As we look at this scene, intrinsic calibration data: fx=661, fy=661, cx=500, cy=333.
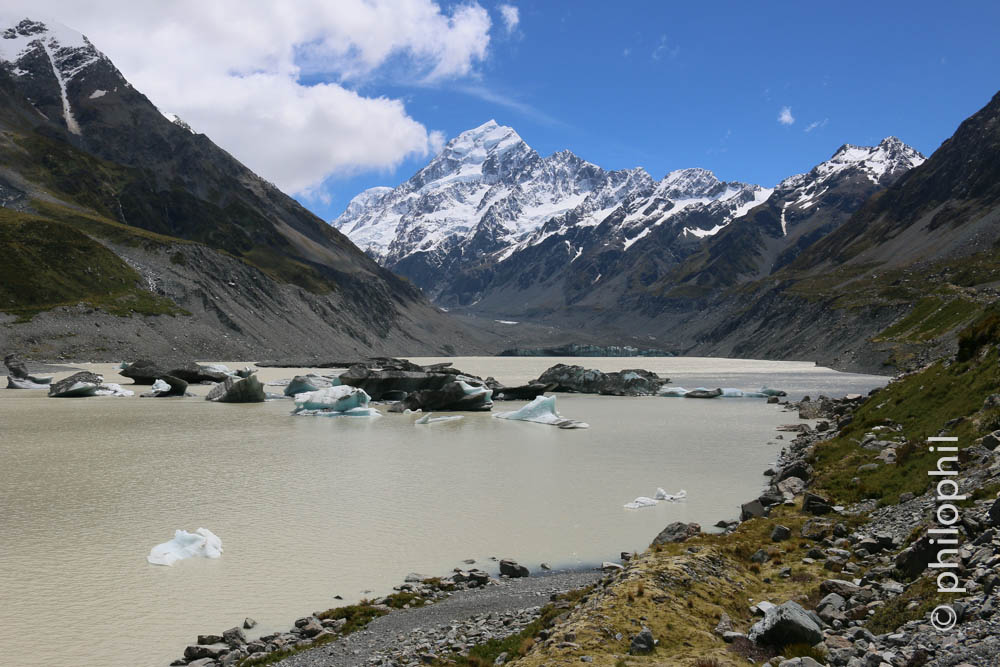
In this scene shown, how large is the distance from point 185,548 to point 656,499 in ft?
56.0

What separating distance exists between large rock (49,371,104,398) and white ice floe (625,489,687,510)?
224 ft

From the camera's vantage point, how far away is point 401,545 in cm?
2078

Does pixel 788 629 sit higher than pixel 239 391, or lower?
higher

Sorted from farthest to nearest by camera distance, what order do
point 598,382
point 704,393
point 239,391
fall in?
point 598,382 < point 704,393 < point 239,391

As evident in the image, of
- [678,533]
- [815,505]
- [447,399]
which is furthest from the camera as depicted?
[447,399]

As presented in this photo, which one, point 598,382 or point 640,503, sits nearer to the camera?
point 640,503

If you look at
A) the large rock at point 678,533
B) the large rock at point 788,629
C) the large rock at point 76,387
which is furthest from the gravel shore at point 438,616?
the large rock at point 76,387

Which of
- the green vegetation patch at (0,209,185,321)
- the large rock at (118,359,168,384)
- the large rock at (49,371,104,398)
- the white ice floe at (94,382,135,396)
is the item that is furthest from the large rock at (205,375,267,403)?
the green vegetation patch at (0,209,185,321)

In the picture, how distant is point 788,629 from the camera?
33.7 feet

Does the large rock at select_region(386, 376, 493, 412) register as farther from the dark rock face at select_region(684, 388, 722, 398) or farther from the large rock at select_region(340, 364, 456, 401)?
the dark rock face at select_region(684, 388, 722, 398)

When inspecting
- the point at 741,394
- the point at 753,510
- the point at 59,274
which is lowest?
the point at 753,510

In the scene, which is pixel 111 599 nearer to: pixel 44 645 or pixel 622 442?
pixel 44 645

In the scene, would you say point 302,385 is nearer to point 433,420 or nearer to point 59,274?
point 433,420

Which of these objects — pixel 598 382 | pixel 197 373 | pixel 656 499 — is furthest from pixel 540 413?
pixel 197 373
